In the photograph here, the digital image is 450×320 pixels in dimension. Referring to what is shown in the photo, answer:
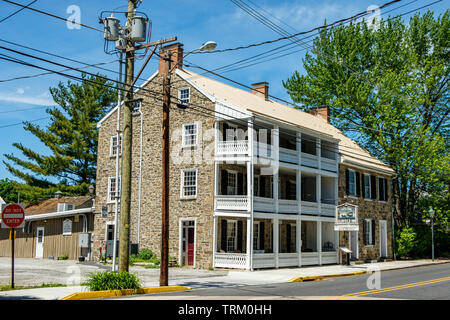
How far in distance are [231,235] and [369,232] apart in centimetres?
1296

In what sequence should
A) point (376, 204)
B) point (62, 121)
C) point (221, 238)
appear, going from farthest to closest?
point (62, 121) → point (376, 204) → point (221, 238)

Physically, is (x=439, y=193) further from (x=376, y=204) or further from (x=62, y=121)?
(x=62, y=121)

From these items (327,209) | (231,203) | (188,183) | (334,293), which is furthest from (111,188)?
(334,293)

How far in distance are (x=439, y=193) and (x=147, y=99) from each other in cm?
2441

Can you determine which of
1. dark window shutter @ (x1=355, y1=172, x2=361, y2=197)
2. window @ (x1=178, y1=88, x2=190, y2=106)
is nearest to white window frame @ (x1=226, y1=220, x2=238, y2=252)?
window @ (x1=178, y1=88, x2=190, y2=106)

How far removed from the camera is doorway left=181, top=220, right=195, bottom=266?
2750 centimetres

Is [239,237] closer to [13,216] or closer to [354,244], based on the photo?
[354,244]

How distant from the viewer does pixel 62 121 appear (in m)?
50.3

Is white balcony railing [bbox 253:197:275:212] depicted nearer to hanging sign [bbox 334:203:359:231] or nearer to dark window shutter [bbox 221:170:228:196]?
dark window shutter [bbox 221:170:228:196]

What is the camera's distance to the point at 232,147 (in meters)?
26.7

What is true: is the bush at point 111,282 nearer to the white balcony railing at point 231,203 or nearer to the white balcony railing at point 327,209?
the white balcony railing at point 231,203

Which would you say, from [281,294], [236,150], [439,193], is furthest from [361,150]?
[281,294]

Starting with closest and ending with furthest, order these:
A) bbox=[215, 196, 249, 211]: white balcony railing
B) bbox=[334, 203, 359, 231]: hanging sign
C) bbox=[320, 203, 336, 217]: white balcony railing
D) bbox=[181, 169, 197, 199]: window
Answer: bbox=[215, 196, 249, 211]: white balcony railing, bbox=[334, 203, 359, 231]: hanging sign, bbox=[181, 169, 197, 199]: window, bbox=[320, 203, 336, 217]: white balcony railing

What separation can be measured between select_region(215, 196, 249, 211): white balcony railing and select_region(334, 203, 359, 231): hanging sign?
545 cm
